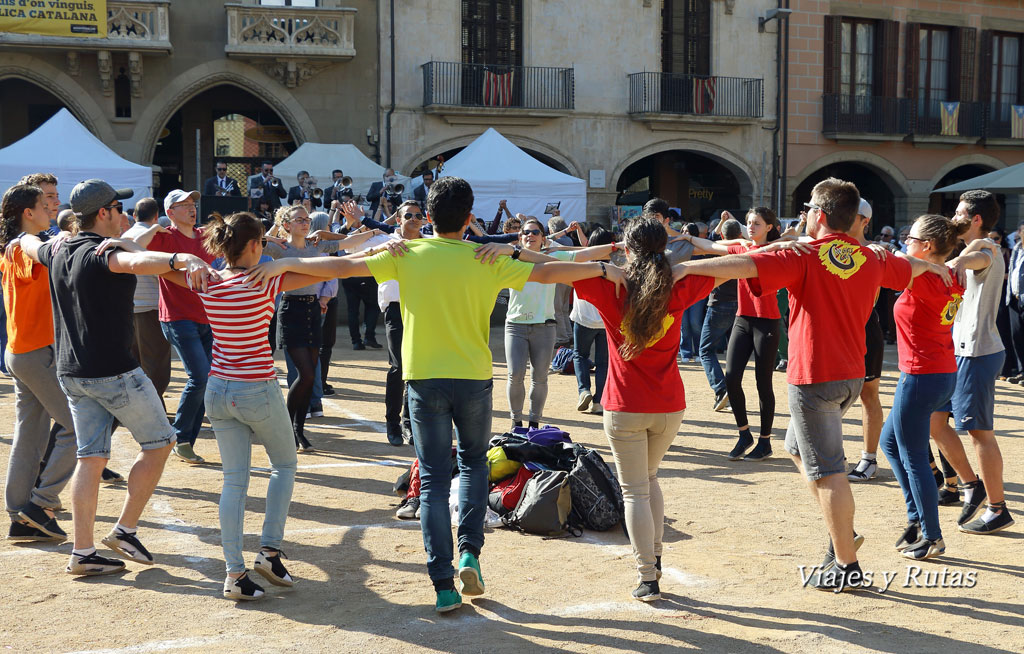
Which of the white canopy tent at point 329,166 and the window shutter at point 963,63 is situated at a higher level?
the window shutter at point 963,63

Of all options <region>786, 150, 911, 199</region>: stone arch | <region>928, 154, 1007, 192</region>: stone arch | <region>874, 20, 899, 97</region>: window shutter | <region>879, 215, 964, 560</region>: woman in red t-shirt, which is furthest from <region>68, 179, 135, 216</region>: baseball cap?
<region>928, 154, 1007, 192</region>: stone arch

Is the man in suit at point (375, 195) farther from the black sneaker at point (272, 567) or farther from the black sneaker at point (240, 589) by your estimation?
the black sneaker at point (240, 589)

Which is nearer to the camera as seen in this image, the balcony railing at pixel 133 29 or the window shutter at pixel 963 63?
the balcony railing at pixel 133 29

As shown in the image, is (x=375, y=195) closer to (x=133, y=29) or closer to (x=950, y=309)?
(x=133, y=29)

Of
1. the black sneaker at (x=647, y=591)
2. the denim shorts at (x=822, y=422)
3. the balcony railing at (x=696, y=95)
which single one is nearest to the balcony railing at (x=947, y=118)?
the balcony railing at (x=696, y=95)

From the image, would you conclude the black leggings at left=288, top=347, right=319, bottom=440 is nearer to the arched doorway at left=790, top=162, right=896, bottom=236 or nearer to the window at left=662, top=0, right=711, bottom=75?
the window at left=662, top=0, right=711, bottom=75

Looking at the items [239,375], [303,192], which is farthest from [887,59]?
[239,375]

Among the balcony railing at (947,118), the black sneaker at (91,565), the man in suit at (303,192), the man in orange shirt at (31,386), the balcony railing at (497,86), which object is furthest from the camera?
the balcony railing at (947,118)

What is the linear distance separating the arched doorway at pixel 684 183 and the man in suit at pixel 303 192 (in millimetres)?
10215

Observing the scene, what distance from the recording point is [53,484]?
5645 millimetres

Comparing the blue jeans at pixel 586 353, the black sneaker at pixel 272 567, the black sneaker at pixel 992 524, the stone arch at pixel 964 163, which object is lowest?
the black sneaker at pixel 992 524

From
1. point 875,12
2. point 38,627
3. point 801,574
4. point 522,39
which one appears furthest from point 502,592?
point 875,12

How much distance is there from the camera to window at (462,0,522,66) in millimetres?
23172

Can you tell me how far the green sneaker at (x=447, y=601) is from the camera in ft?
14.6
